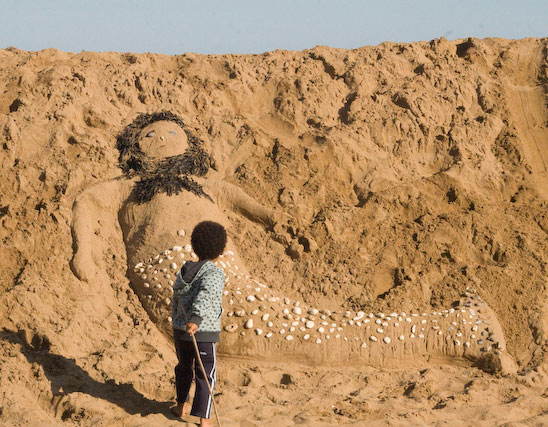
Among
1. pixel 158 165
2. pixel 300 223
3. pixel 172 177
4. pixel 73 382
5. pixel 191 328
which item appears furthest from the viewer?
pixel 300 223

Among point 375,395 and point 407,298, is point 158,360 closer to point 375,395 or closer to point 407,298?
point 375,395

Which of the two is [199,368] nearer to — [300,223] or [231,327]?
[231,327]

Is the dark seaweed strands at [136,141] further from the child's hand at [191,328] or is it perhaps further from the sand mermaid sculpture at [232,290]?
the child's hand at [191,328]

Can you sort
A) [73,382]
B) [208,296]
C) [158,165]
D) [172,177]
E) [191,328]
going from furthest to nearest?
[158,165], [172,177], [73,382], [208,296], [191,328]

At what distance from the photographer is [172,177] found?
23.0ft

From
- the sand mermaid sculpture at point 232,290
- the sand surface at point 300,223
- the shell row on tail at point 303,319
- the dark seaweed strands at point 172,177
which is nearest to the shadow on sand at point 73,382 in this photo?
the sand surface at point 300,223

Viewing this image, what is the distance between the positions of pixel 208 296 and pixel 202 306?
2.8 inches

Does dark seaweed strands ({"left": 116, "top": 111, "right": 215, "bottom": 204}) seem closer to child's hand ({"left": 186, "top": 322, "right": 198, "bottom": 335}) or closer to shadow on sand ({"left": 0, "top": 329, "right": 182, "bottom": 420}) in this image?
shadow on sand ({"left": 0, "top": 329, "right": 182, "bottom": 420})

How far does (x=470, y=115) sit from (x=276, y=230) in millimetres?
3645

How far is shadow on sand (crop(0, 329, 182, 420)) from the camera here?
489 cm

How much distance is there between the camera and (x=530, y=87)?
390 inches

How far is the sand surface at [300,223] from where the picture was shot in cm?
533

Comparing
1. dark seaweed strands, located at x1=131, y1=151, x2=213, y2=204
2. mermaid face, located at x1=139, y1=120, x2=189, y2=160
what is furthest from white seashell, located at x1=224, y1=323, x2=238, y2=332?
mermaid face, located at x1=139, y1=120, x2=189, y2=160

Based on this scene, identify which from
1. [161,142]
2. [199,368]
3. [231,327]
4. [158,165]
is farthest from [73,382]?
[161,142]
